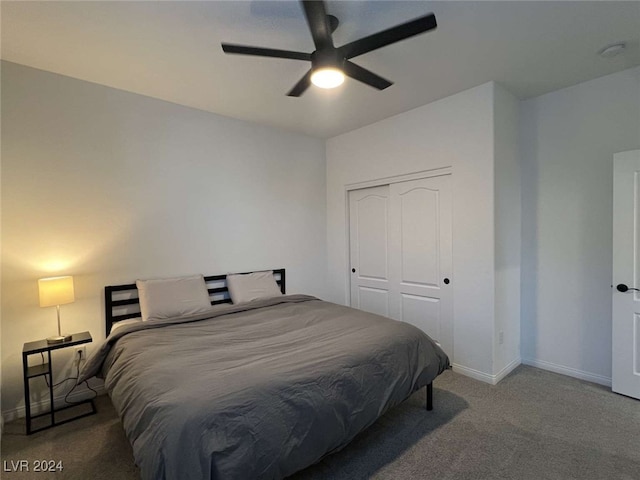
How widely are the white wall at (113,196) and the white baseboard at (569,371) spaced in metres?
2.85

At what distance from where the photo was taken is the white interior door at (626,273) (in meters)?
2.51

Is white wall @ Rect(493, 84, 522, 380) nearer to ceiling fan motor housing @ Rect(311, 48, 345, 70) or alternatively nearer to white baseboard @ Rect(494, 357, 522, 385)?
white baseboard @ Rect(494, 357, 522, 385)

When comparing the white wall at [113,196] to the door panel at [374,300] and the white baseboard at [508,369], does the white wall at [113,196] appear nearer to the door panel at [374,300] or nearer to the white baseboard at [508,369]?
the door panel at [374,300]

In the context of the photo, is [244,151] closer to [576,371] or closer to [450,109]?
[450,109]

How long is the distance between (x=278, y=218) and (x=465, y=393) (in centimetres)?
272

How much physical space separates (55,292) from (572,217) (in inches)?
176

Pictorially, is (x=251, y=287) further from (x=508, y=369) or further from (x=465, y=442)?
(x=508, y=369)

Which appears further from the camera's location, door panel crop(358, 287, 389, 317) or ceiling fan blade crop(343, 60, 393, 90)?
door panel crop(358, 287, 389, 317)

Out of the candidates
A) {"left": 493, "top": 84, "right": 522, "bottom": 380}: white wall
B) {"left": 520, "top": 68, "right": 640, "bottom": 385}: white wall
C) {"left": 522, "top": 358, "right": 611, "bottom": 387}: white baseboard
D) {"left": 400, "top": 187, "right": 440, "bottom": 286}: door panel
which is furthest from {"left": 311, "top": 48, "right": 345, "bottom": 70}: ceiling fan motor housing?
{"left": 522, "top": 358, "right": 611, "bottom": 387}: white baseboard

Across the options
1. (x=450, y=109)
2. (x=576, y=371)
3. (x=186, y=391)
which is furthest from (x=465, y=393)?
(x=450, y=109)

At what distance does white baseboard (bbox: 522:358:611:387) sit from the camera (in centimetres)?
281

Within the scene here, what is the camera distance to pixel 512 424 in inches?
88.1

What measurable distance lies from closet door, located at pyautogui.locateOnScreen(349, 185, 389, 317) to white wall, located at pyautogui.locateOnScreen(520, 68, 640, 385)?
147 cm

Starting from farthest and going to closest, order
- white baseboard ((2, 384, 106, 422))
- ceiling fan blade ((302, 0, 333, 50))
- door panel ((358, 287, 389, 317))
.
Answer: door panel ((358, 287, 389, 317)) → white baseboard ((2, 384, 106, 422)) → ceiling fan blade ((302, 0, 333, 50))
